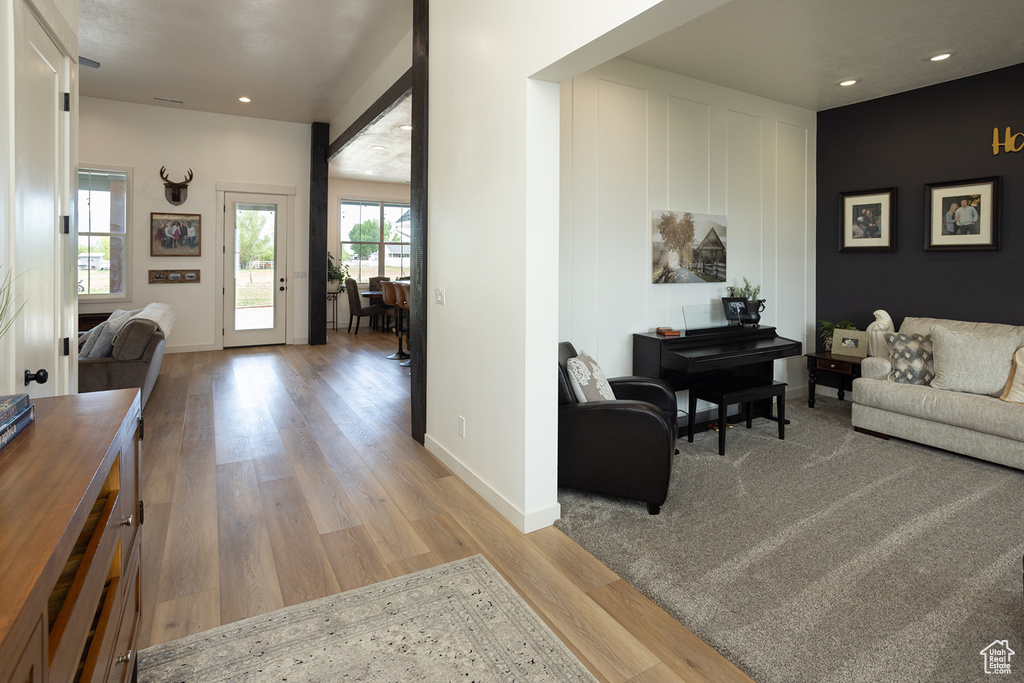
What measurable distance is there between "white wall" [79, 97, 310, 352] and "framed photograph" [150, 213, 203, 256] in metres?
0.07

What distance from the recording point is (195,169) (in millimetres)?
7465

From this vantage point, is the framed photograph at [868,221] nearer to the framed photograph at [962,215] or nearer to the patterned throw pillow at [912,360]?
the framed photograph at [962,215]

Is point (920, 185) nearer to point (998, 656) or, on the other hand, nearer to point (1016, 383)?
point (1016, 383)

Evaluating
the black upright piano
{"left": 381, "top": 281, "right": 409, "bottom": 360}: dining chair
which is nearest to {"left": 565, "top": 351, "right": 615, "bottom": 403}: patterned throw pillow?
the black upright piano

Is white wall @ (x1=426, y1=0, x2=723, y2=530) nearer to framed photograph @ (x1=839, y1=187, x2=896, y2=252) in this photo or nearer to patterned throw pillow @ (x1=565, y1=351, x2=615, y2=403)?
patterned throw pillow @ (x1=565, y1=351, x2=615, y2=403)

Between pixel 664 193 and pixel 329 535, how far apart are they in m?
3.53

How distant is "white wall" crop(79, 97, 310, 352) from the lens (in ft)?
23.0

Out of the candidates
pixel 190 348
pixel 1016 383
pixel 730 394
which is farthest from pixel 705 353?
pixel 190 348

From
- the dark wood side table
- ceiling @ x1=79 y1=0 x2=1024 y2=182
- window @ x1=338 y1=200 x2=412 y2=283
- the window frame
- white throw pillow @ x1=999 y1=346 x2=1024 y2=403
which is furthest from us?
window @ x1=338 y1=200 x2=412 y2=283

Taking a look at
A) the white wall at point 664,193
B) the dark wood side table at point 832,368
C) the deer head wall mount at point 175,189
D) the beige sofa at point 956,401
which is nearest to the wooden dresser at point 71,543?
the white wall at point 664,193

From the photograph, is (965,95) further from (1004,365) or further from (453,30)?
(453,30)

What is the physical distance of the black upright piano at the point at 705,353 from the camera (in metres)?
4.06

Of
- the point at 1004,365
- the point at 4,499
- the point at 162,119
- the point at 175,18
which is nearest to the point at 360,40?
the point at 175,18

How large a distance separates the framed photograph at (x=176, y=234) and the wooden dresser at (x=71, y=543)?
6.78 metres
